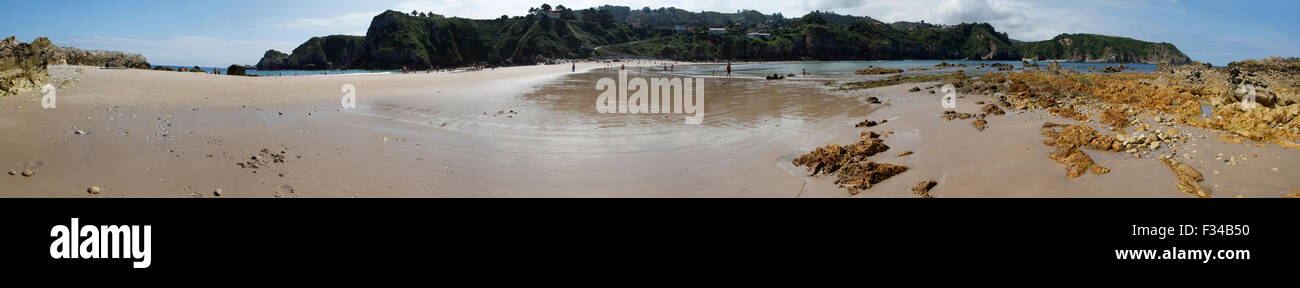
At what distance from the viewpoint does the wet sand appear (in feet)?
16.5

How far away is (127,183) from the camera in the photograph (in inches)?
191

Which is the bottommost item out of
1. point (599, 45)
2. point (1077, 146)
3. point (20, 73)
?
point (1077, 146)

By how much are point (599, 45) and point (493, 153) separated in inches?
5250

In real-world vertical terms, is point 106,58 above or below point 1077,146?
above

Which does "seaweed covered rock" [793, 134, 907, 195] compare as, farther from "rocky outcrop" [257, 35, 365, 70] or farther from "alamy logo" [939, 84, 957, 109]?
"rocky outcrop" [257, 35, 365, 70]

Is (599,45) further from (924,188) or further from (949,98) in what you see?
(924,188)

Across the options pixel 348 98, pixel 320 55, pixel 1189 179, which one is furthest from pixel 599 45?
pixel 1189 179

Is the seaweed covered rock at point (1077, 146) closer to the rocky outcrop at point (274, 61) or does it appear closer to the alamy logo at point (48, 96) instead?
the alamy logo at point (48, 96)

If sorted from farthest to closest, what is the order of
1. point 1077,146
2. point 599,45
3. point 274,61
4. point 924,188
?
point 599,45, point 274,61, point 1077,146, point 924,188

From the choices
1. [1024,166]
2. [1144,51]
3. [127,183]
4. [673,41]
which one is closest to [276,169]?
[127,183]

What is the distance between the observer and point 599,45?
138m
